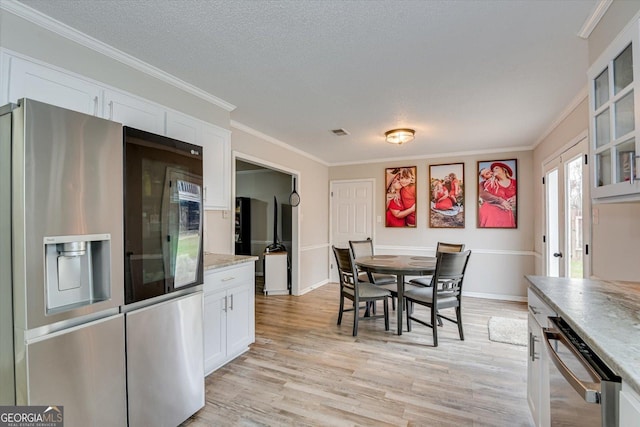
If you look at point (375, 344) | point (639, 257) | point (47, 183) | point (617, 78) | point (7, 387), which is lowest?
point (375, 344)

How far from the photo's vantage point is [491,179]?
16.3 ft

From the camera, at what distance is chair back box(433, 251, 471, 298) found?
3.06 meters

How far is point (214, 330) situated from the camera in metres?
2.52

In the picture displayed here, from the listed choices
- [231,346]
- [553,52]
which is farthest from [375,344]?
[553,52]

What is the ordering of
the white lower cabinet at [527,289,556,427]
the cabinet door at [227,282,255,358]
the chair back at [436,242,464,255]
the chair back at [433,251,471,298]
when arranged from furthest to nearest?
the chair back at [436,242,464,255]
the chair back at [433,251,471,298]
the cabinet door at [227,282,255,358]
the white lower cabinet at [527,289,556,427]

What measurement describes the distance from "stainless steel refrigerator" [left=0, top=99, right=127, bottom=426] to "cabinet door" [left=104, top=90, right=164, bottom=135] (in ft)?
2.41

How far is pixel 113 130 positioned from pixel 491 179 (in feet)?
17.1

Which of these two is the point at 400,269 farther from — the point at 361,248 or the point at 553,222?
the point at 553,222

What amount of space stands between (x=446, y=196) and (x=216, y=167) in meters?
3.97

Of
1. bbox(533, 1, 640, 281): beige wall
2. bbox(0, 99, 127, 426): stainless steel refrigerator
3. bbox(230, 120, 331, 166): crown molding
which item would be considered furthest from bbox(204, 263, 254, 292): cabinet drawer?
bbox(533, 1, 640, 281): beige wall

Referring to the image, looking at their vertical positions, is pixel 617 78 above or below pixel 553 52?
below

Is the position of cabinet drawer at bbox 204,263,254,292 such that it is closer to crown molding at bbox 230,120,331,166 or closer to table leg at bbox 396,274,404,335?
table leg at bbox 396,274,404,335

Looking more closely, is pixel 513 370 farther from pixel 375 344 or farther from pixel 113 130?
pixel 113 130

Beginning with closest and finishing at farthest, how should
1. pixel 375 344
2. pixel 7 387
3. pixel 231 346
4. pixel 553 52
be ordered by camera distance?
pixel 7 387, pixel 553 52, pixel 231 346, pixel 375 344
